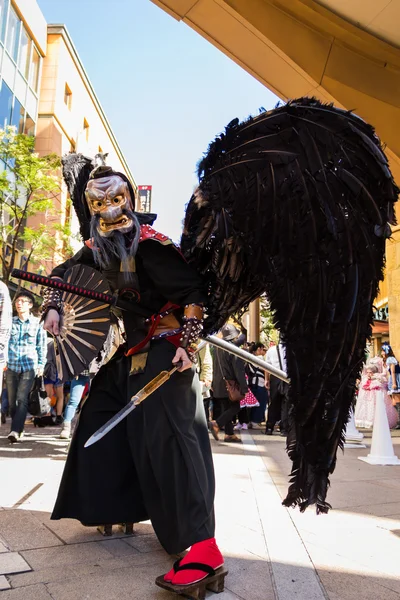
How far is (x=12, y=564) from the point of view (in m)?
2.32

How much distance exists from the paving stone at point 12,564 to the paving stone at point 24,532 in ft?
0.39

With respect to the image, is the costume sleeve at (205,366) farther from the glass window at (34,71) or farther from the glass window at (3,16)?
the glass window at (34,71)

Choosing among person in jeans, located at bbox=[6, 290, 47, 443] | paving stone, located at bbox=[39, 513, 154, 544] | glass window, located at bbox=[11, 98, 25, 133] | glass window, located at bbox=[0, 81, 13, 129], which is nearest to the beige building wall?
glass window, located at bbox=[11, 98, 25, 133]

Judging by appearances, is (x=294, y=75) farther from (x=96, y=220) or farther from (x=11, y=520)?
(x=11, y=520)

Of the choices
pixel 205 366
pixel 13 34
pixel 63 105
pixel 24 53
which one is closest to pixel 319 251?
pixel 205 366

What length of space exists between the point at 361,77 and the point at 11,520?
24.8 ft

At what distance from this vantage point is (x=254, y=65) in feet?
27.7

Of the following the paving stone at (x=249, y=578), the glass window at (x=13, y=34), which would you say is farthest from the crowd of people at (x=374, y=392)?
the glass window at (x=13, y=34)

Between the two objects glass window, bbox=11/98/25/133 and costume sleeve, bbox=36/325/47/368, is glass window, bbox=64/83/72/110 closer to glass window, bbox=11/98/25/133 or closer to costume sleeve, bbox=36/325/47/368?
glass window, bbox=11/98/25/133

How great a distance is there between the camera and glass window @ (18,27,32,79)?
23578 millimetres

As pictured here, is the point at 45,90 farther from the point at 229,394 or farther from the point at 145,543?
the point at 145,543

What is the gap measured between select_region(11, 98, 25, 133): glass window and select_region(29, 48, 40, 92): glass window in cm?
225

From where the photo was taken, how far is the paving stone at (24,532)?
2631 millimetres

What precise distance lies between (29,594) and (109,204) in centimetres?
177
